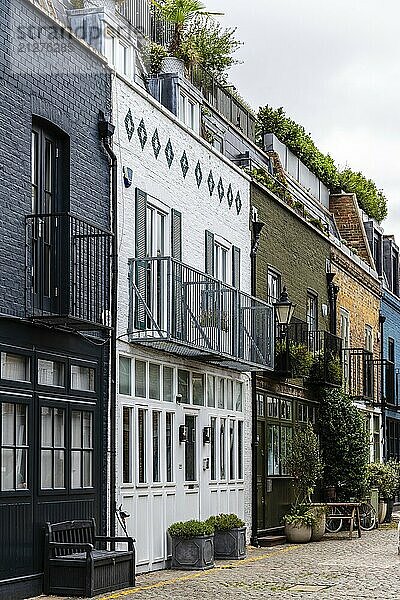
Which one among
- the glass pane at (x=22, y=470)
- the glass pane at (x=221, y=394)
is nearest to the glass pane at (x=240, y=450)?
the glass pane at (x=221, y=394)

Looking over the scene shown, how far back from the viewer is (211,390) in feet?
65.5

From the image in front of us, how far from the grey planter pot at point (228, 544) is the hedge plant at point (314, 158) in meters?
12.6

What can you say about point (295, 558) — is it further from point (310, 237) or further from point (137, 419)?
point (310, 237)

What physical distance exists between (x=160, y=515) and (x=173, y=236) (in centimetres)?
425

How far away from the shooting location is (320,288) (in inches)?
1107

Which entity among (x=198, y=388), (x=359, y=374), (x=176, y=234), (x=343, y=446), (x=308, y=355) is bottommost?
(x=343, y=446)

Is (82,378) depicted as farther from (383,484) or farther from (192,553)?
(383,484)

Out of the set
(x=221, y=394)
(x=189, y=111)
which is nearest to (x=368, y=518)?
(x=221, y=394)

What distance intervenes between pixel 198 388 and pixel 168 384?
4.78 feet

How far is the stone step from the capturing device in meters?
21.9

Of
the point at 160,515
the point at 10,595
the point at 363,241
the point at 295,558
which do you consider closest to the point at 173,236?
the point at 160,515

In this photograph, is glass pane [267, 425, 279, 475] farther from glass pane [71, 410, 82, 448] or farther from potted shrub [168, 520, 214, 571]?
glass pane [71, 410, 82, 448]

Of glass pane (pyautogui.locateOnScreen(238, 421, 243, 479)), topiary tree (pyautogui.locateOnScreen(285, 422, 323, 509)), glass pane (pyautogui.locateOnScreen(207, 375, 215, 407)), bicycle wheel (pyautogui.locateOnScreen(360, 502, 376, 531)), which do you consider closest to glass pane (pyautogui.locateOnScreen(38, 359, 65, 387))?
glass pane (pyautogui.locateOnScreen(207, 375, 215, 407))

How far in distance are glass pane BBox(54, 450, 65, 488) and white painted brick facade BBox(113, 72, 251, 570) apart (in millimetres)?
1767
